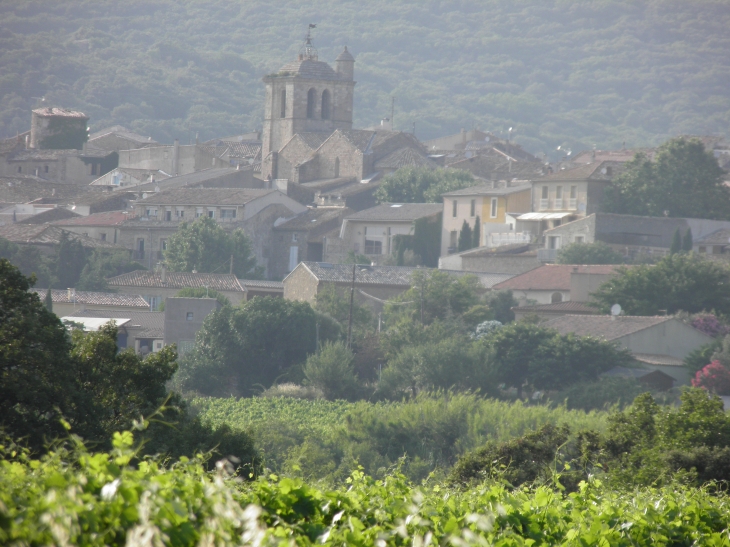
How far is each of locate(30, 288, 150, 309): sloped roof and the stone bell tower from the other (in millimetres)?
30024

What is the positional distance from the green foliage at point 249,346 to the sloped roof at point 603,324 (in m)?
9.57

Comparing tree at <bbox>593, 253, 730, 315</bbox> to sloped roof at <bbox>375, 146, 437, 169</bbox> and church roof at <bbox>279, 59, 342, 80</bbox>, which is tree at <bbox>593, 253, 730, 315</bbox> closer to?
sloped roof at <bbox>375, 146, 437, 169</bbox>

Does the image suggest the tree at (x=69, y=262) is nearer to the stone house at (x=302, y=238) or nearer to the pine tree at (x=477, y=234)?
the stone house at (x=302, y=238)

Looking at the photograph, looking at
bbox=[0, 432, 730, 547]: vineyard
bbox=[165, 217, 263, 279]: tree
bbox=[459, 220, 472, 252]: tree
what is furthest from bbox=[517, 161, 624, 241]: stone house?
bbox=[0, 432, 730, 547]: vineyard

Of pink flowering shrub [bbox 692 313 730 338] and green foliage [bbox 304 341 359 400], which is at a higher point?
pink flowering shrub [bbox 692 313 730 338]

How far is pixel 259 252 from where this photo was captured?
65.7 meters

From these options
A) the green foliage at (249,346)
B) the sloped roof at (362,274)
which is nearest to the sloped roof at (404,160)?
the sloped roof at (362,274)

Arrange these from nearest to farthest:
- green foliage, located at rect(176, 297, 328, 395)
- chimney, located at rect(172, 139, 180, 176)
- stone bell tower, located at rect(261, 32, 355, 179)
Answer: green foliage, located at rect(176, 297, 328, 395) → stone bell tower, located at rect(261, 32, 355, 179) → chimney, located at rect(172, 139, 180, 176)

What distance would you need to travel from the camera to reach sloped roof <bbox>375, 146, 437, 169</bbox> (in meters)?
76.4

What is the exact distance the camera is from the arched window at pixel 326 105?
8106 centimetres

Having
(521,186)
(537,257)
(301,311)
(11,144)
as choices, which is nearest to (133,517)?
(301,311)

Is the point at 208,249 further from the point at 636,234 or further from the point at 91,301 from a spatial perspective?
the point at 636,234

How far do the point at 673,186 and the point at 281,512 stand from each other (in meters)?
60.0

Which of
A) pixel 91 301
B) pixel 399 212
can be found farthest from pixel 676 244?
pixel 91 301
